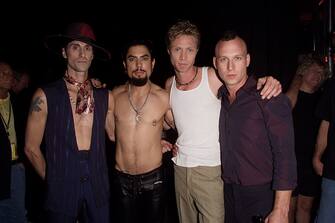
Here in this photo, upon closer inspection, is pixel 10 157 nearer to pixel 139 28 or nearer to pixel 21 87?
pixel 21 87

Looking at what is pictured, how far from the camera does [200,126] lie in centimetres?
322

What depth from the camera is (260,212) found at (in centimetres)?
274

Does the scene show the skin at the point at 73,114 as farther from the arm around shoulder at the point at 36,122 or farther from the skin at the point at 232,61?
the skin at the point at 232,61

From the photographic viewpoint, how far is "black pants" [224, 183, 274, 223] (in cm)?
273

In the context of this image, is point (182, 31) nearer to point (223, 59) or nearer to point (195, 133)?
point (223, 59)

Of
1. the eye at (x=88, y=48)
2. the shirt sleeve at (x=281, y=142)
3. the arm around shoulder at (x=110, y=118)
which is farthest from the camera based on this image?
the arm around shoulder at (x=110, y=118)

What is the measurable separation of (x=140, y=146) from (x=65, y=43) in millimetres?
1309

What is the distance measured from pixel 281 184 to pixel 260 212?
0.38 meters

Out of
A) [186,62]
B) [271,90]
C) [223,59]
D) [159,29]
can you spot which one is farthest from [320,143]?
[159,29]

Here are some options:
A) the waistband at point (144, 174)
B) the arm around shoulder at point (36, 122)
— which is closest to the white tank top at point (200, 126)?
the waistband at point (144, 174)

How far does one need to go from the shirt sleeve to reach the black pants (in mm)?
201

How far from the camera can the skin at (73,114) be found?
305 cm

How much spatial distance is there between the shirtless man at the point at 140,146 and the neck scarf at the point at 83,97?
528 millimetres

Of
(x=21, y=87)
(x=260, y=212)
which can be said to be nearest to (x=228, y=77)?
(x=260, y=212)
